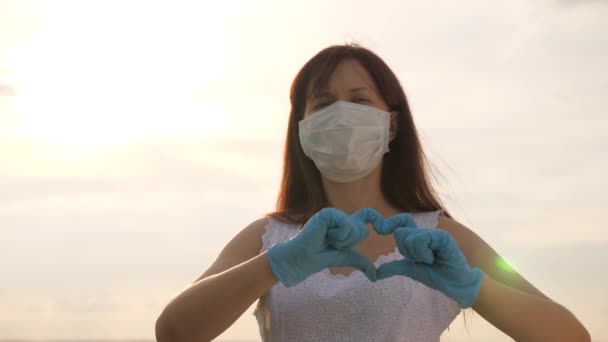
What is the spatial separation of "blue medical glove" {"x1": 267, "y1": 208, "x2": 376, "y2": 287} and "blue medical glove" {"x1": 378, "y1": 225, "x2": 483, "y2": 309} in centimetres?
19

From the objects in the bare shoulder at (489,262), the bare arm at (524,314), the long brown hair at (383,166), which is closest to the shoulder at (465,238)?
the bare shoulder at (489,262)

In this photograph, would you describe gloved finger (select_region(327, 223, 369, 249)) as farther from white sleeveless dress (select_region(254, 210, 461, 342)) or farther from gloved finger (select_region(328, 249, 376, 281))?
white sleeveless dress (select_region(254, 210, 461, 342))

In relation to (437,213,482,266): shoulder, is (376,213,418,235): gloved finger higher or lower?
higher

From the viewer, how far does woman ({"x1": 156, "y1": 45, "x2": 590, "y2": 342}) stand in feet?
21.9

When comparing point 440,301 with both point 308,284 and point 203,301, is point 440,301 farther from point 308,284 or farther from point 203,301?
point 203,301

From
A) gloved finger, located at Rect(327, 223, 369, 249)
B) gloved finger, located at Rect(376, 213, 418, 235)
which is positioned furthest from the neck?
gloved finger, located at Rect(327, 223, 369, 249)

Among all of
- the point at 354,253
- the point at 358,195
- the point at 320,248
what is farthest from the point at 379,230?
the point at 358,195

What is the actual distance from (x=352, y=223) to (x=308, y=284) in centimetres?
108

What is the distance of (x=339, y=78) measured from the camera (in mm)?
7613

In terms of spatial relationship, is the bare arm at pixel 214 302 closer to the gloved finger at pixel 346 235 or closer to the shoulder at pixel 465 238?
the gloved finger at pixel 346 235

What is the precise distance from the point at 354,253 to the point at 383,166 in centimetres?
136

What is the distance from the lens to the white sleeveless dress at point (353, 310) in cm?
736

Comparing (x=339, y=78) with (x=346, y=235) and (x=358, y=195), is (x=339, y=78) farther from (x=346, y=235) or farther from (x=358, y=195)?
(x=346, y=235)

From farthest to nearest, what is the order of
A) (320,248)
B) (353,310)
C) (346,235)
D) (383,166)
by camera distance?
(383,166)
(353,310)
(320,248)
(346,235)
